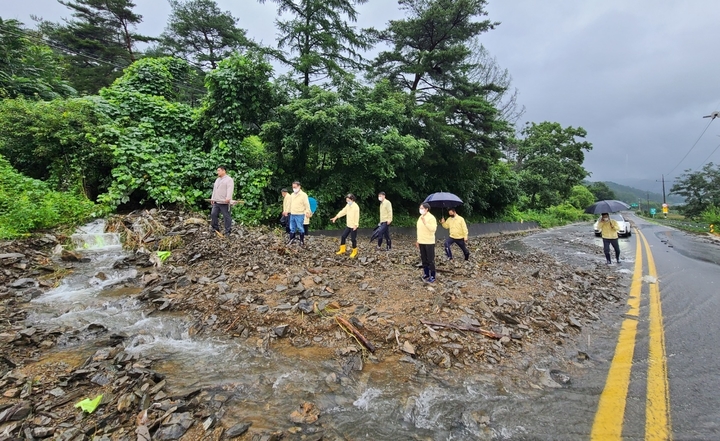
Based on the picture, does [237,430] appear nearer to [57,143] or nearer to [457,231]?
[457,231]

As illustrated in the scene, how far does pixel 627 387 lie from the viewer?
319cm

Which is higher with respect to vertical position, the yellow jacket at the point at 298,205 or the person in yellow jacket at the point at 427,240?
the yellow jacket at the point at 298,205

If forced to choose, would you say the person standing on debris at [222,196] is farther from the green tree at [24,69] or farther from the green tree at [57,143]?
the green tree at [24,69]

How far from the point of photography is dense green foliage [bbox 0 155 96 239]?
27.4ft

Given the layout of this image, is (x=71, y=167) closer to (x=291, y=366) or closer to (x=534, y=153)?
(x=291, y=366)

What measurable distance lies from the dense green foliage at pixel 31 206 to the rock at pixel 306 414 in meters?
9.34

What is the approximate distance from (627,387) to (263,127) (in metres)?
12.1

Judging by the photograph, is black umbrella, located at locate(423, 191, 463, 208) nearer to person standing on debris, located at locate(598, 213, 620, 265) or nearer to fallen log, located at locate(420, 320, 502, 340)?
person standing on debris, located at locate(598, 213, 620, 265)

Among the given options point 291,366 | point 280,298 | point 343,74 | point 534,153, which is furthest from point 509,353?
point 534,153

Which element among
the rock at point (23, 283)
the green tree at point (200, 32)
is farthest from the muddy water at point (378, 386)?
the green tree at point (200, 32)

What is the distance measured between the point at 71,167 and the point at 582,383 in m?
14.1

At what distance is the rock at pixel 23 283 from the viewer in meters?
6.05

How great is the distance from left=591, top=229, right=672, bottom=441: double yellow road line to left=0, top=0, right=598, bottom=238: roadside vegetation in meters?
10.0

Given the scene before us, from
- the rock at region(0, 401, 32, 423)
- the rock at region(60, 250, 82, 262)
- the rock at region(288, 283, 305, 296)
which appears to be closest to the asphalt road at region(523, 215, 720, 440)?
the rock at region(288, 283, 305, 296)
